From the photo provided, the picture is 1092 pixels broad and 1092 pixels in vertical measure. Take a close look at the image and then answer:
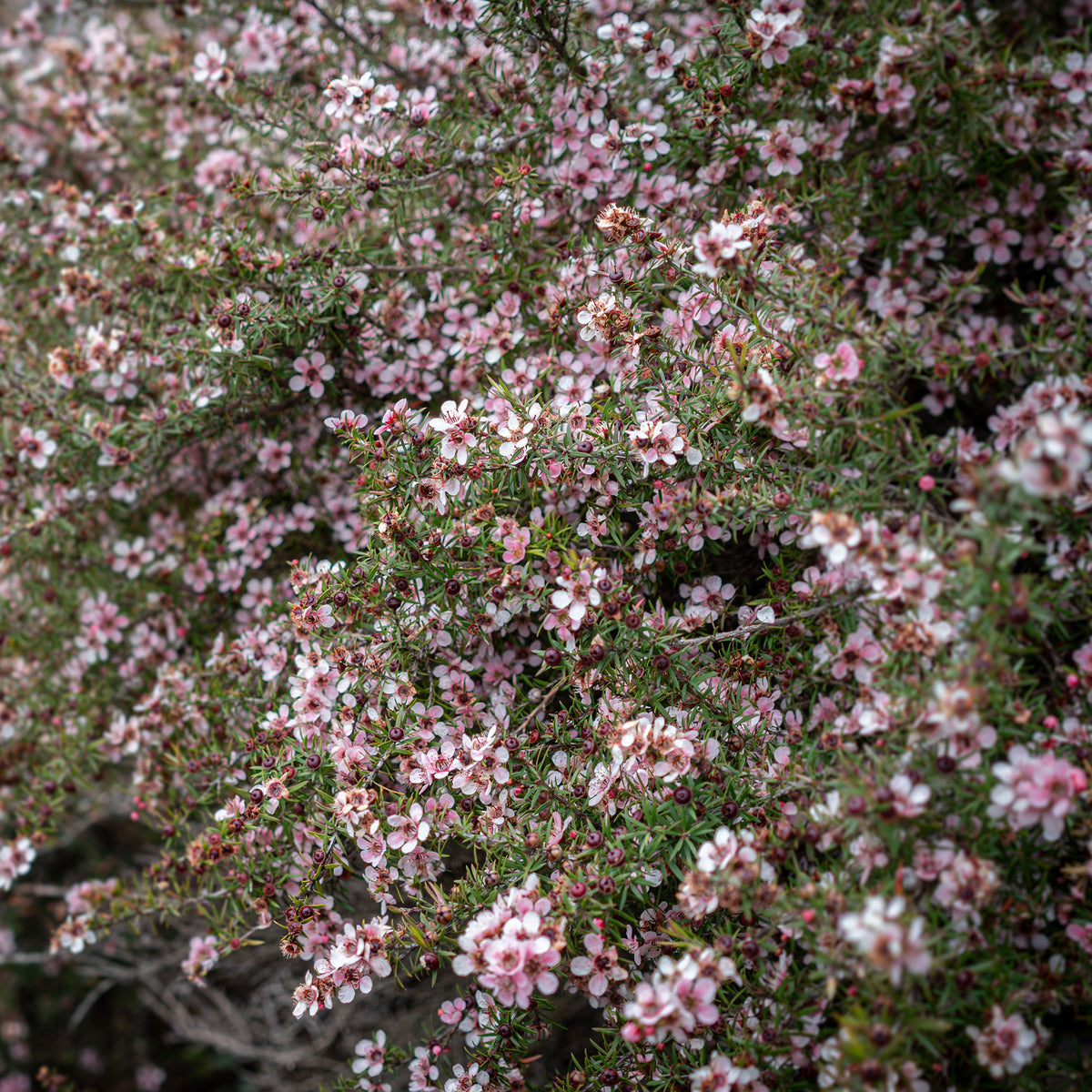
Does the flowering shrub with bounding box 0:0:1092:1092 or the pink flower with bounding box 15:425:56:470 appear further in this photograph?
the pink flower with bounding box 15:425:56:470

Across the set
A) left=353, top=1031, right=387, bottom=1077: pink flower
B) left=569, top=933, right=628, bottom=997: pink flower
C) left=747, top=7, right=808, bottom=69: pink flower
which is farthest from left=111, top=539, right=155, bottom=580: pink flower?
left=747, top=7, right=808, bottom=69: pink flower

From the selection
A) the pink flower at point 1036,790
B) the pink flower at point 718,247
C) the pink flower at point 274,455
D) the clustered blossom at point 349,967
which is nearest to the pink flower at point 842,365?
the pink flower at point 718,247

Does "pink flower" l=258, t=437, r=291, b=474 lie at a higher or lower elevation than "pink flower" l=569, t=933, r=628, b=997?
higher

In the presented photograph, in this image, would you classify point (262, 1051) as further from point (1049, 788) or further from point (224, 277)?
point (1049, 788)

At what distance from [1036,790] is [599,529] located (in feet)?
3.49

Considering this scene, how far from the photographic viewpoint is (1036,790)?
139cm

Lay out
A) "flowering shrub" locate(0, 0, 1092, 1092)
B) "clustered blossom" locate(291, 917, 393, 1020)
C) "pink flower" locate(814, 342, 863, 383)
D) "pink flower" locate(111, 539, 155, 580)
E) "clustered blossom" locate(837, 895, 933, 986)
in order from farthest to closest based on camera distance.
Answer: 1. "pink flower" locate(111, 539, 155, 580)
2. "clustered blossom" locate(291, 917, 393, 1020)
3. "pink flower" locate(814, 342, 863, 383)
4. "flowering shrub" locate(0, 0, 1092, 1092)
5. "clustered blossom" locate(837, 895, 933, 986)

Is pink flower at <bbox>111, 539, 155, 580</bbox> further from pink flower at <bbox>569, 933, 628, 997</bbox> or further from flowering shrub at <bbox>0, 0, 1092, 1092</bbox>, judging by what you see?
pink flower at <bbox>569, 933, 628, 997</bbox>

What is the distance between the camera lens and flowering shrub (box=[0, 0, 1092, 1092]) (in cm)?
154

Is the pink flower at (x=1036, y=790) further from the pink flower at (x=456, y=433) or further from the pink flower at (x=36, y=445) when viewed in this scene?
the pink flower at (x=36, y=445)

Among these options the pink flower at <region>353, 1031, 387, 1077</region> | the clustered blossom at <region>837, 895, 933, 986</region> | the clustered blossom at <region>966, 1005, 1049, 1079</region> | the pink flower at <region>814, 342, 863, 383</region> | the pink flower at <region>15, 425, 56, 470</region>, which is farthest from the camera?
the pink flower at <region>15, 425, 56, 470</region>

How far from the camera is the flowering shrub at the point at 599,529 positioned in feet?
5.04

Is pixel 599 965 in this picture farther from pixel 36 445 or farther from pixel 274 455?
pixel 36 445

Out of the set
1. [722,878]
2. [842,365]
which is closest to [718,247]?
[842,365]
